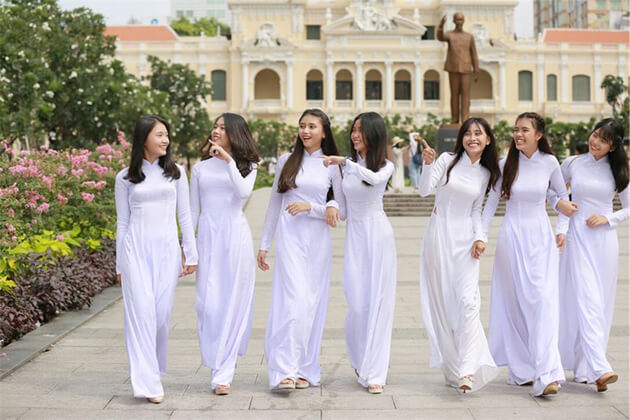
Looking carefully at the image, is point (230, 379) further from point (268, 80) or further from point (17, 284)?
point (268, 80)

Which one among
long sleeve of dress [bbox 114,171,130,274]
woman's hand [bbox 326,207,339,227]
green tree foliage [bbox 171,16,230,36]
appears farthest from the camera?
green tree foliage [bbox 171,16,230,36]

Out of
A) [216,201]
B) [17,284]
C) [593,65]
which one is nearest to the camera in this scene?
[216,201]

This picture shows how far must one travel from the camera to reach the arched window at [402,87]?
6475cm

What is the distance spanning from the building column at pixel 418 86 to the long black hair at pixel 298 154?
5751 centimetres

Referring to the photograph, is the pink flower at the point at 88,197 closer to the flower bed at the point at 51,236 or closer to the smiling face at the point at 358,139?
the flower bed at the point at 51,236

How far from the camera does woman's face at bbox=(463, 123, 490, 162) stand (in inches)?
222

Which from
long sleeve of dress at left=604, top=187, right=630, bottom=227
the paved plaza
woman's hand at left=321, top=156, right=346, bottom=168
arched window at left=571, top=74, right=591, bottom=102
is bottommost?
the paved plaza

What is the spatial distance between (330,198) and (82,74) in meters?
17.6

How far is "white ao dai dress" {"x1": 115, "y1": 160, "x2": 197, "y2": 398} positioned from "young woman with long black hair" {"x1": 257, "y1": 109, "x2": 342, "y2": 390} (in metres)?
0.56

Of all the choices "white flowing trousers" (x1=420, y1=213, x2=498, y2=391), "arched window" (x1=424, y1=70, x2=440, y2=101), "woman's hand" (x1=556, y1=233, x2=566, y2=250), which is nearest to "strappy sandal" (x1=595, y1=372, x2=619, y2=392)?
"white flowing trousers" (x1=420, y1=213, x2=498, y2=391)

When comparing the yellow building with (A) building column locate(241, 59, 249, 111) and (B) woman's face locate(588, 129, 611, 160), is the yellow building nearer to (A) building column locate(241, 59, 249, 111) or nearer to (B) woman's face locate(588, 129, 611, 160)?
(A) building column locate(241, 59, 249, 111)

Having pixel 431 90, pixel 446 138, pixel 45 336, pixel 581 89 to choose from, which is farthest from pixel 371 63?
pixel 45 336

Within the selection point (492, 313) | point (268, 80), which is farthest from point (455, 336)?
point (268, 80)

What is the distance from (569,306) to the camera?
5855mm
